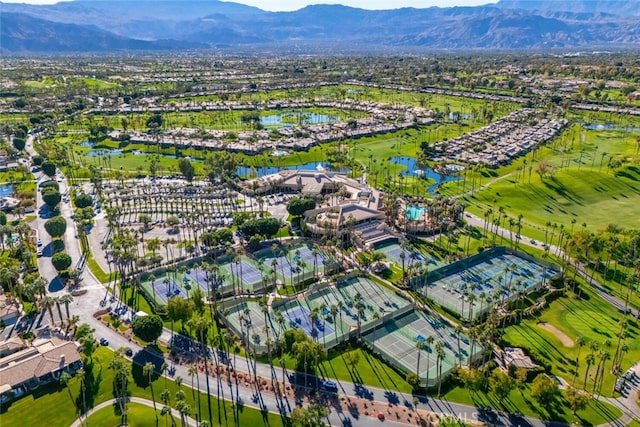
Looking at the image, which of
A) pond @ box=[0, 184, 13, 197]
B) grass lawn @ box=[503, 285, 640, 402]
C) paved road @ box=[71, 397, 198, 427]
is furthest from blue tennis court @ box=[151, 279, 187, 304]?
Result: pond @ box=[0, 184, 13, 197]

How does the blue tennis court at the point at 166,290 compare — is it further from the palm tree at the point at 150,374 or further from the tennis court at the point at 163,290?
the palm tree at the point at 150,374

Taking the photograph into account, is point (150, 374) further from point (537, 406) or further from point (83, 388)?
point (537, 406)

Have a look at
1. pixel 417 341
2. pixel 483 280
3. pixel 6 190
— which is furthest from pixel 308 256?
pixel 6 190

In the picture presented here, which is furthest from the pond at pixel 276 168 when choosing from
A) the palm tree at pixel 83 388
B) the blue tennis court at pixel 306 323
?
the palm tree at pixel 83 388

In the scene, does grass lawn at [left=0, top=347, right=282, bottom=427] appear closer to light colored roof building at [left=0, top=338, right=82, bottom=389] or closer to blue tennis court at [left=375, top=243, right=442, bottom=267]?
light colored roof building at [left=0, top=338, right=82, bottom=389]

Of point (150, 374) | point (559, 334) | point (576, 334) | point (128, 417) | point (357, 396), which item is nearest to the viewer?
point (128, 417)

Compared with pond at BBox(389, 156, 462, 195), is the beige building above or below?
above
